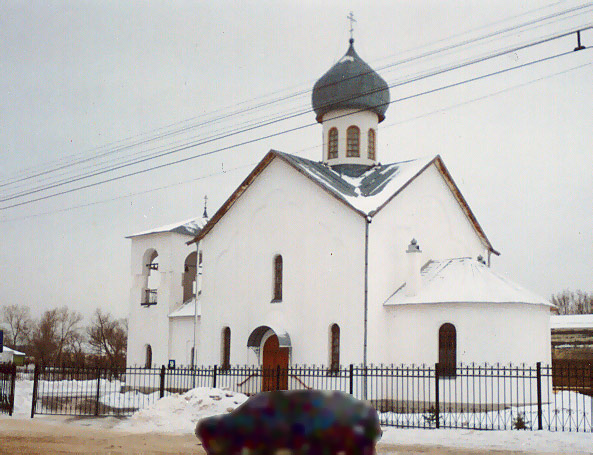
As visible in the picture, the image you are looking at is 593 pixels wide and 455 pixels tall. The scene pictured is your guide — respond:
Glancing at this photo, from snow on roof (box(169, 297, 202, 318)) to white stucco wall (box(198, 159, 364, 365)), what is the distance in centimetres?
266

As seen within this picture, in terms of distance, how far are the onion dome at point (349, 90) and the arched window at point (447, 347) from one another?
990 cm

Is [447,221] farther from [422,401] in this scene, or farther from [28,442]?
[28,442]

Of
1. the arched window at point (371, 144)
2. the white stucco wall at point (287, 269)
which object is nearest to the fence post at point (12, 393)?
the white stucco wall at point (287, 269)

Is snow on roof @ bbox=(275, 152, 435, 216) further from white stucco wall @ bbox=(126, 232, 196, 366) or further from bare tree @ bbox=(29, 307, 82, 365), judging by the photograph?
bare tree @ bbox=(29, 307, 82, 365)

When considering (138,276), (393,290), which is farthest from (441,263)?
(138,276)

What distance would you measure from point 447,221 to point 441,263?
2.46 m

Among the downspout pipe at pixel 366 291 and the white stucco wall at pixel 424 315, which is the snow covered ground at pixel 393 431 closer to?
the downspout pipe at pixel 366 291

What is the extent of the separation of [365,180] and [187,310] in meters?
9.81

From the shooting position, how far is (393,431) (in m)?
15.3

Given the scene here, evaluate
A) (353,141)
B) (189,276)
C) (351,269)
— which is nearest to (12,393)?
(351,269)

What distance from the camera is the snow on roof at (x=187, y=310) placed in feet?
97.3

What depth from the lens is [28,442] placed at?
513 inches

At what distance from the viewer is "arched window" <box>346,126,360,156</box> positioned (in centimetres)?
2805

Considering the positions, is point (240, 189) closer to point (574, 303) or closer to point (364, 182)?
point (364, 182)
